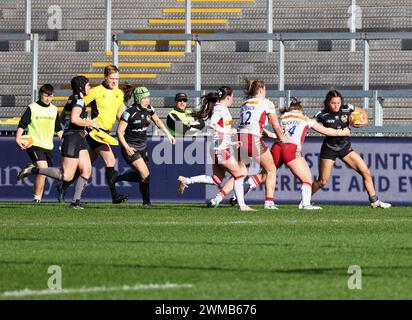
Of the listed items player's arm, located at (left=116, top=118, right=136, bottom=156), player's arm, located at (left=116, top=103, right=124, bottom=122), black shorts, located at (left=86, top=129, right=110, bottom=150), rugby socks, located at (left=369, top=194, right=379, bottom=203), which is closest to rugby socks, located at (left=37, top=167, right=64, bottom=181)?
black shorts, located at (left=86, top=129, right=110, bottom=150)

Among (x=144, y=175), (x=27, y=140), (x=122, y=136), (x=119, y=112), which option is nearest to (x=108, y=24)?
(x=27, y=140)

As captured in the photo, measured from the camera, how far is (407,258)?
463 inches

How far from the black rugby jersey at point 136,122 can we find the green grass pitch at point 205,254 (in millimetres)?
2398

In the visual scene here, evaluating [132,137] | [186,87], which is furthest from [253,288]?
[186,87]

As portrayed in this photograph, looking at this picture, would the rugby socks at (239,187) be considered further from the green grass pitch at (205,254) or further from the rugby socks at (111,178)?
the rugby socks at (111,178)

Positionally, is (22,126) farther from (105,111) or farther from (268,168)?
(268,168)

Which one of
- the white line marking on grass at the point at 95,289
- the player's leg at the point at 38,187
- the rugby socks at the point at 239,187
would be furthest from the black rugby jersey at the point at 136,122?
the white line marking on grass at the point at 95,289

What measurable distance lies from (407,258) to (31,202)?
1232 cm

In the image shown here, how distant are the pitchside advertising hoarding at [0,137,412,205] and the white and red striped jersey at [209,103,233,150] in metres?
2.18

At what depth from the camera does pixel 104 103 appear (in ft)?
70.4

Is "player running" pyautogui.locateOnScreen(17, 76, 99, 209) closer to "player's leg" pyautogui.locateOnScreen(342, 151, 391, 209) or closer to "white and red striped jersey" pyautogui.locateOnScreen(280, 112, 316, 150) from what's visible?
"white and red striped jersey" pyautogui.locateOnScreen(280, 112, 316, 150)

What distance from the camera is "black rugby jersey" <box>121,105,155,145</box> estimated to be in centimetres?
2114

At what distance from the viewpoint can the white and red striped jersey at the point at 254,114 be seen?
1967 centimetres

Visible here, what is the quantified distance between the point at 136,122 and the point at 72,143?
1.34 m
